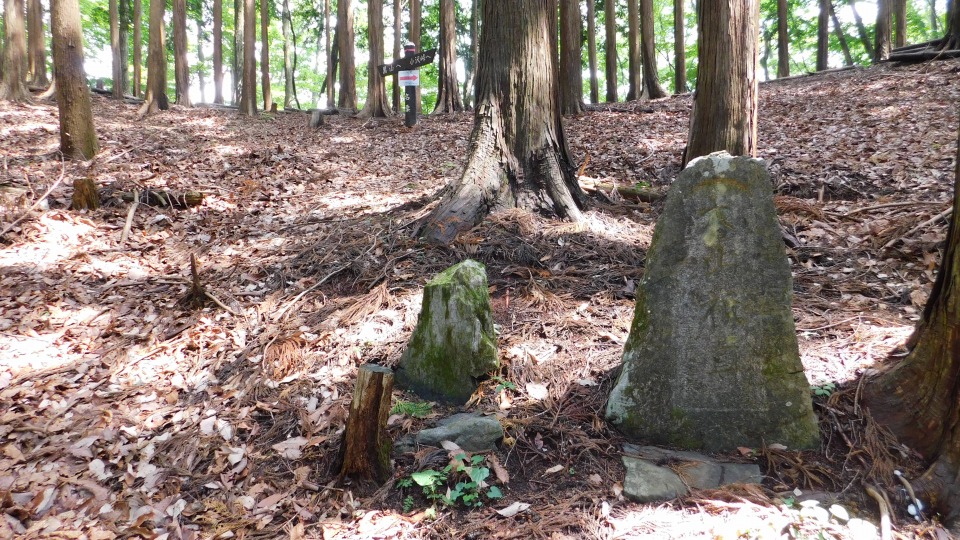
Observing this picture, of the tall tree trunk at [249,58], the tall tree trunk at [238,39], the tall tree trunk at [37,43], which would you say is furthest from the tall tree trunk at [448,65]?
the tall tree trunk at [37,43]

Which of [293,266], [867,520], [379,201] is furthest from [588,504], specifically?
[379,201]

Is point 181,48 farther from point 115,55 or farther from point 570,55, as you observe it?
point 570,55

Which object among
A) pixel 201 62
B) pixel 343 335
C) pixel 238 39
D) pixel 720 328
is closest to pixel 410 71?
pixel 343 335

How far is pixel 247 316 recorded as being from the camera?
15.1 ft

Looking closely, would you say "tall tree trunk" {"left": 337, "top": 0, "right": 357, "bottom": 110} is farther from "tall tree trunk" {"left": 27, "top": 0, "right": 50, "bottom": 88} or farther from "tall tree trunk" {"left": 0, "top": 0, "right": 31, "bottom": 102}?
"tall tree trunk" {"left": 27, "top": 0, "right": 50, "bottom": 88}

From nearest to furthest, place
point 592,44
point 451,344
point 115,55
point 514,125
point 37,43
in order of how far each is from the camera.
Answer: point 451,344, point 514,125, point 37,43, point 592,44, point 115,55

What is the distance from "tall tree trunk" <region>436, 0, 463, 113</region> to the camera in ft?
48.2

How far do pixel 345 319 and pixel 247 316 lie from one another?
Answer: 95 centimetres

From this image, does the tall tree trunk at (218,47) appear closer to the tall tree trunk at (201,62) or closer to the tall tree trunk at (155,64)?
the tall tree trunk at (155,64)

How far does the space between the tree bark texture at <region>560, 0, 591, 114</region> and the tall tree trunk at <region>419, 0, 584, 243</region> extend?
20.9 feet

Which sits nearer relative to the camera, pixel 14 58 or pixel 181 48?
pixel 14 58

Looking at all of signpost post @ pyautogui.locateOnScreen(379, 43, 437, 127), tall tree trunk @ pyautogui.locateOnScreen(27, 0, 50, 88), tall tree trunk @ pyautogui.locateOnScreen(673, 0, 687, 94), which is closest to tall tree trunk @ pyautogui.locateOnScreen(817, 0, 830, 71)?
tall tree trunk @ pyautogui.locateOnScreen(673, 0, 687, 94)

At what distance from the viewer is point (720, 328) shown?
287cm

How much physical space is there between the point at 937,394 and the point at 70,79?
973 centimetres
